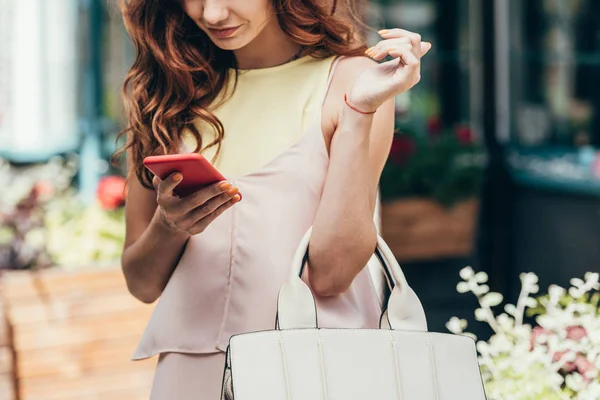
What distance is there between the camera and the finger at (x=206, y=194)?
1.30 m

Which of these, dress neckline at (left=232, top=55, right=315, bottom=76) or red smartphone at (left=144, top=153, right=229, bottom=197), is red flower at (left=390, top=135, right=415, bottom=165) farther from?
red smartphone at (left=144, top=153, right=229, bottom=197)

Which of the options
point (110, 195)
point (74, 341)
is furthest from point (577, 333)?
point (110, 195)

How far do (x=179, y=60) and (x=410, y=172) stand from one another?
3.42 meters

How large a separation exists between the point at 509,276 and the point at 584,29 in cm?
125

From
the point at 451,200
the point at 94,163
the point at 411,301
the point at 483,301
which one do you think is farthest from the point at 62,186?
the point at 411,301

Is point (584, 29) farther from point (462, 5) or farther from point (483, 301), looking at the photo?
point (483, 301)

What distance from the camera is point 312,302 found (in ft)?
4.35

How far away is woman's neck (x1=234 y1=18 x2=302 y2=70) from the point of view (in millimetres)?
1538

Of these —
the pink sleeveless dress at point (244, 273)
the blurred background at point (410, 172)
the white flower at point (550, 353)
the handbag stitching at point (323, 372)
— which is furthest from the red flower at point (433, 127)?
the handbag stitching at point (323, 372)

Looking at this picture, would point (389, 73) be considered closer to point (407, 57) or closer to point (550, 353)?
point (407, 57)

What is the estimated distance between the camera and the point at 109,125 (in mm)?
5949

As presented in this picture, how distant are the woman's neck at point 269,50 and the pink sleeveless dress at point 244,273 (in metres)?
0.10

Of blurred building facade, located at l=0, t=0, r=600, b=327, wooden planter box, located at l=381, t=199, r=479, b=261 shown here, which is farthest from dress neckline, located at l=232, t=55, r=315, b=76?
wooden planter box, located at l=381, t=199, r=479, b=261

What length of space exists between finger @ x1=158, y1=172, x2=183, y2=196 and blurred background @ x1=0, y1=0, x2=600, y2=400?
186 cm
